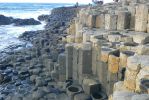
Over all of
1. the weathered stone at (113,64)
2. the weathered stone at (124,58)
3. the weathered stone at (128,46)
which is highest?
the weathered stone at (128,46)

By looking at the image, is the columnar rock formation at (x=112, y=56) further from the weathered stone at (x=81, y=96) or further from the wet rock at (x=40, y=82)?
the wet rock at (x=40, y=82)

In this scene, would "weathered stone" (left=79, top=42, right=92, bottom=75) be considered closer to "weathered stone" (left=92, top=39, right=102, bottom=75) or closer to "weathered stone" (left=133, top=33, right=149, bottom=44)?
"weathered stone" (left=92, top=39, right=102, bottom=75)

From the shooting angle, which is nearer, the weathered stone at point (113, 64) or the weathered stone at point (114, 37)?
the weathered stone at point (113, 64)

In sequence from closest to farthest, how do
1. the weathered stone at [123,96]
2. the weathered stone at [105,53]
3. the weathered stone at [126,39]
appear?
1. the weathered stone at [123,96]
2. the weathered stone at [105,53]
3. the weathered stone at [126,39]

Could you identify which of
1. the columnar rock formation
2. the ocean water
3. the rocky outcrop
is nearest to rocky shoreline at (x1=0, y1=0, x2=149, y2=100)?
the columnar rock formation

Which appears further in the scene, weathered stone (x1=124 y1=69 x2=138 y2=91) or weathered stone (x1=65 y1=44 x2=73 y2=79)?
weathered stone (x1=65 y1=44 x2=73 y2=79)

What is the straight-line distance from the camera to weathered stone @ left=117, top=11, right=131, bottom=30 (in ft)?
34.6

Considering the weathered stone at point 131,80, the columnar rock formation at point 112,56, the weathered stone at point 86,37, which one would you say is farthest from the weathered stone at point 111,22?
the weathered stone at point 131,80

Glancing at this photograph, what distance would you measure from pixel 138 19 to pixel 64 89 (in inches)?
132

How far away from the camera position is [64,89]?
9953 mm

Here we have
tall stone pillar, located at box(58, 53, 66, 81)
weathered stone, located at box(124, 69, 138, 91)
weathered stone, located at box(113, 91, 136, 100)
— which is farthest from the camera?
tall stone pillar, located at box(58, 53, 66, 81)

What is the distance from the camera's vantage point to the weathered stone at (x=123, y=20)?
1053cm

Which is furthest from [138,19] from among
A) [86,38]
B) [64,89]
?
[64,89]

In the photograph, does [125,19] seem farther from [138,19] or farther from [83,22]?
[83,22]
